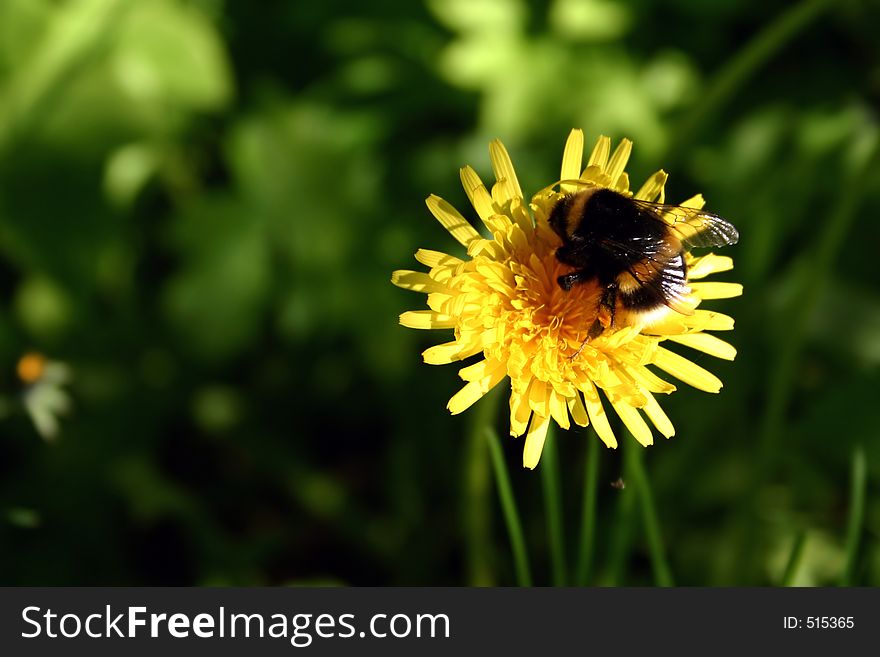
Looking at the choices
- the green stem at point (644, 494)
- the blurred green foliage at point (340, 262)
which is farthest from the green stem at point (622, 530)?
the blurred green foliage at point (340, 262)

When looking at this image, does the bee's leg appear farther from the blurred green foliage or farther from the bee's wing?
the blurred green foliage

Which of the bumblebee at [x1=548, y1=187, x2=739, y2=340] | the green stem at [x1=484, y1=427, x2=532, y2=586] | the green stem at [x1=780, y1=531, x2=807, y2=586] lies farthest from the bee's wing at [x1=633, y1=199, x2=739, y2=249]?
the green stem at [x1=780, y1=531, x2=807, y2=586]

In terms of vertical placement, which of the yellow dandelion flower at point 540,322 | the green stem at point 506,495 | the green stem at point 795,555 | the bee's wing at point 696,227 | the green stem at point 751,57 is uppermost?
the green stem at point 751,57

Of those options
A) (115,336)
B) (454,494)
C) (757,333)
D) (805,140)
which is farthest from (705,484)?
(115,336)

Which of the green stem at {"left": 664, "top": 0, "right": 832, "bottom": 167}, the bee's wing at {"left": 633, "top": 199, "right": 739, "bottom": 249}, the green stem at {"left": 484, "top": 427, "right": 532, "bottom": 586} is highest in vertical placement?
the green stem at {"left": 664, "top": 0, "right": 832, "bottom": 167}

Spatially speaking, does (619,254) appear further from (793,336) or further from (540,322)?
(793,336)

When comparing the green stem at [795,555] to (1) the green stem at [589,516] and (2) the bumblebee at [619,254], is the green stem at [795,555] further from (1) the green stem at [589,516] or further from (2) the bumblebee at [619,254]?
(2) the bumblebee at [619,254]
